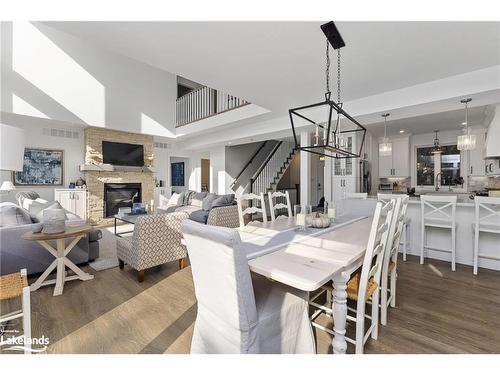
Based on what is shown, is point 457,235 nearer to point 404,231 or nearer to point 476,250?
point 476,250

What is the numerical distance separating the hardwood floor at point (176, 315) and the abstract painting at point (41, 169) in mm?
4753

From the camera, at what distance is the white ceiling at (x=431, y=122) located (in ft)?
15.4

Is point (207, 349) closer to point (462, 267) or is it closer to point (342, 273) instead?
point (342, 273)

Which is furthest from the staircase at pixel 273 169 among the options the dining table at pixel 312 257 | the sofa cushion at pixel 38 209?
the dining table at pixel 312 257

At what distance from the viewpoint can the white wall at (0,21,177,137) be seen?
518 centimetres

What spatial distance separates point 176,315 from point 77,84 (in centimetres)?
659

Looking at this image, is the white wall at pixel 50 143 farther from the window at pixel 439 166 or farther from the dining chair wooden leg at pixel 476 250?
the window at pixel 439 166

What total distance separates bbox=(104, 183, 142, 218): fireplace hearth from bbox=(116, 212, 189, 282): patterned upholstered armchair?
4472 mm

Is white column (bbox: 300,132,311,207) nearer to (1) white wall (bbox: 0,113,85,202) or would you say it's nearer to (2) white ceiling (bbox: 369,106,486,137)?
(2) white ceiling (bbox: 369,106,486,137)

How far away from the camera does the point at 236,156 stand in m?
8.96

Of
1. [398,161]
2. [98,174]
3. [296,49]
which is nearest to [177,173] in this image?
[98,174]

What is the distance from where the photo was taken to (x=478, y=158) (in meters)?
5.62

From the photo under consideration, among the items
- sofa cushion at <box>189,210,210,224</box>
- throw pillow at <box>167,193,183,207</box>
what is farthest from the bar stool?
throw pillow at <box>167,193,183,207</box>
